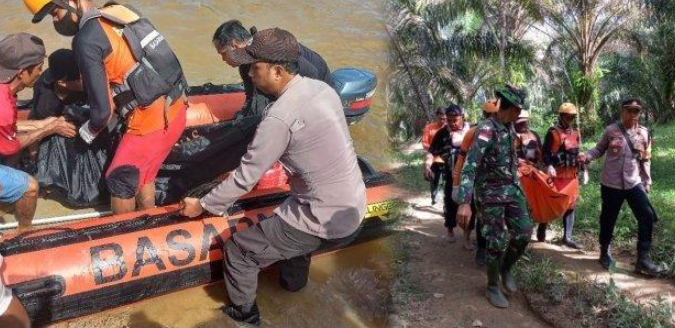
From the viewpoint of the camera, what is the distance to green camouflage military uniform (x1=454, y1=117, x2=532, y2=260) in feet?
12.9

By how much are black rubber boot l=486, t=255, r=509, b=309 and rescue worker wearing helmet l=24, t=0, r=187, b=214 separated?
2383 mm

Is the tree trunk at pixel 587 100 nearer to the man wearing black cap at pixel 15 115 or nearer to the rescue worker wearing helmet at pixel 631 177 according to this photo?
the rescue worker wearing helmet at pixel 631 177

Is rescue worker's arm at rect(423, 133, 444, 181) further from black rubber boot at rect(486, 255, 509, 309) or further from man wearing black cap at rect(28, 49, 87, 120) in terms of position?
man wearing black cap at rect(28, 49, 87, 120)

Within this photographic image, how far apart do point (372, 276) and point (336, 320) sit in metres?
0.68

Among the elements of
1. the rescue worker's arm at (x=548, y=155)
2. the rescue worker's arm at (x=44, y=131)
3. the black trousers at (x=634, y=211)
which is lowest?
the black trousers at (x=634, y=211)

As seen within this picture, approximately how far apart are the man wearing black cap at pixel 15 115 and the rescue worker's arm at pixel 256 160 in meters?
1.41

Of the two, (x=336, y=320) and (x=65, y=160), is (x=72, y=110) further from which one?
(x=336, y=320)

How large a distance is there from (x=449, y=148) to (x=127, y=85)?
10.4 feet

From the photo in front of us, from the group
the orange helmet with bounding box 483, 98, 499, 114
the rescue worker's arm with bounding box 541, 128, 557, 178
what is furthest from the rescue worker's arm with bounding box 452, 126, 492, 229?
the rescue worker's arm with bounding box 541, 128, 557, 178

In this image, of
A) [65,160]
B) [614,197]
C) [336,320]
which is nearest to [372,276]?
[336,320]

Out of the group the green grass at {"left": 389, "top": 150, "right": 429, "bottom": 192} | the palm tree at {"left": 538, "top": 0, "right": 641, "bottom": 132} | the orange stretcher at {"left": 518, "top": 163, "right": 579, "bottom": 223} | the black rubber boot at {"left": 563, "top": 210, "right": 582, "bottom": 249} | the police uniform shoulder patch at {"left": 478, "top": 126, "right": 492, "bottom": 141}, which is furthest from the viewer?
the palm tree at {"left": 538, "top": 0, "right": 641, "bottom": 132}

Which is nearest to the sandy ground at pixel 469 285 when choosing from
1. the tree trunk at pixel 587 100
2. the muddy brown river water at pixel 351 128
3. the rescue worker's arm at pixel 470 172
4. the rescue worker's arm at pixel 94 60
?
the muddy brown river water at pixel 351 128

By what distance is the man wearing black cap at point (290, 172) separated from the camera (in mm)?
2895

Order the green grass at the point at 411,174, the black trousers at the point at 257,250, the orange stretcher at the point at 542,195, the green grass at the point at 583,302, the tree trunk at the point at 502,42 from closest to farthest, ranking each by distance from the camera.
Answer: the black trousers at the point at 257,250
the green grass at the point at 583,302
the orange stretcher at the point at 542,195
the green grass at the point at 411,174
the tree trunk at the point at 502,42
